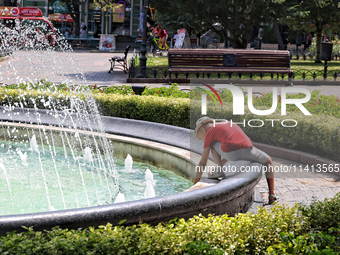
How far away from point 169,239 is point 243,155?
7.21 ft

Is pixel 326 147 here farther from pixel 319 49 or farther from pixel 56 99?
pixel 319 49

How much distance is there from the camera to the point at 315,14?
85.7 feet

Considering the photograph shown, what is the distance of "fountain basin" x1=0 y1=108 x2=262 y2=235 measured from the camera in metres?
3.49

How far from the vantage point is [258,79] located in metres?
18.0

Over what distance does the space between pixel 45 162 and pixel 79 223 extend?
3812 mm

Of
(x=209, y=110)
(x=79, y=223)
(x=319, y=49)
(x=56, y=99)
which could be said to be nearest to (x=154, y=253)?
(x=79, y=223)

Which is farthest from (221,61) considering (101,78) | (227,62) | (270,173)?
(270,173)

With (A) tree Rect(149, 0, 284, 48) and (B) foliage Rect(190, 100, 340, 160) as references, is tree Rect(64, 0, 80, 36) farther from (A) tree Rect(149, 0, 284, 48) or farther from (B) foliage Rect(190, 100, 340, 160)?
(B) foliage Rect(190, 100, 340, 160)

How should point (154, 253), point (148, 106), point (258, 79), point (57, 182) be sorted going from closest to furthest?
point (154, 253)
point (57, 182)
point (148, 106)
point (258, 79)

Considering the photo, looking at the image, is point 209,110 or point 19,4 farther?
point 19,4

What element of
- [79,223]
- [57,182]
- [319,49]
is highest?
[319,49]

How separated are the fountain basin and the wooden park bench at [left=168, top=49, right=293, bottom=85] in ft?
30.7

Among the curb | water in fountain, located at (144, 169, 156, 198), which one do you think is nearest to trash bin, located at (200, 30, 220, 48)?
the curb

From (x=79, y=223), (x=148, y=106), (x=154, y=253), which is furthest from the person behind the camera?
(x=148, y=106)
